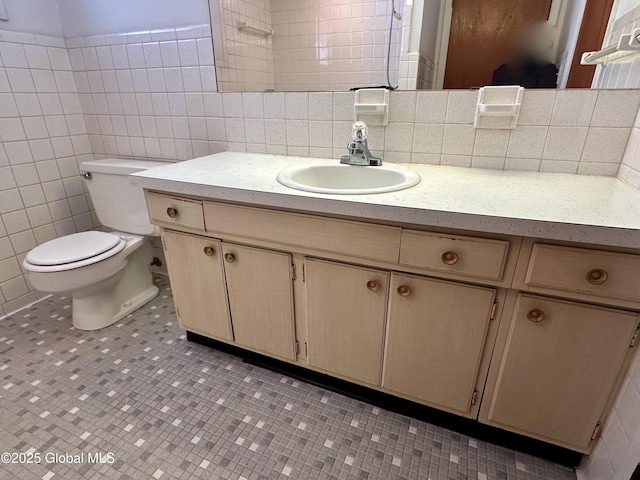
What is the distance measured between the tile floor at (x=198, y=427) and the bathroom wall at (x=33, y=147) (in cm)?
58

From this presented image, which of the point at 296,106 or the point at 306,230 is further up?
the point at 296,106

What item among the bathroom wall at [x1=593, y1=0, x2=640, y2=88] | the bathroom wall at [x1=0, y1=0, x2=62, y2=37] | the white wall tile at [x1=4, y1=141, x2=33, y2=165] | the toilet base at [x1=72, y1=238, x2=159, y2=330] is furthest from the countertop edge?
the bathroom wall at [x1=0, y1=0, x2=62, y2=37]

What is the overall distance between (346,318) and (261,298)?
33 cm

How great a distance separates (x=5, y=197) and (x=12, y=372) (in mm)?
894

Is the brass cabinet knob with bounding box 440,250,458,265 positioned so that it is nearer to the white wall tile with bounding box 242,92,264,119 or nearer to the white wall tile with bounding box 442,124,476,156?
the white wall tile with bounding box 442,124,476,156

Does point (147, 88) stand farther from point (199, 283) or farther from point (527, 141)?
point (527, 141)

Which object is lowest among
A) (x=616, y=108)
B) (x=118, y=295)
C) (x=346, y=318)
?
(x=118, y=295)

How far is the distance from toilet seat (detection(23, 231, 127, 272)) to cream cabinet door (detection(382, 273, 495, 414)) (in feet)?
4.39

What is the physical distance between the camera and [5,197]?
5.85 feet

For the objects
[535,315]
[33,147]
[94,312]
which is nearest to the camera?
[535,315]

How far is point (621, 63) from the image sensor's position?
109cm

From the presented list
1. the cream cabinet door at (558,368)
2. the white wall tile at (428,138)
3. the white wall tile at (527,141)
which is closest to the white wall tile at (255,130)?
the white wall tile at (428,138)

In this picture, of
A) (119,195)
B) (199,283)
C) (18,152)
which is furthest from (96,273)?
(18,152)

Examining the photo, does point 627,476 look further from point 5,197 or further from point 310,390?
point 5,197
